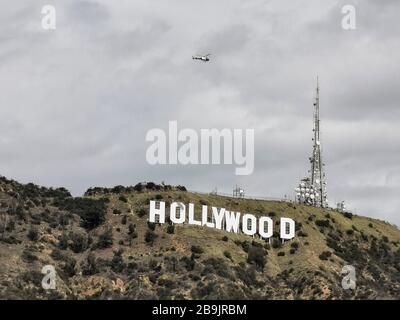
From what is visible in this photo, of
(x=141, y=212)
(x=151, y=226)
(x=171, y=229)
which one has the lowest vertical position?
(x=171, y=229)

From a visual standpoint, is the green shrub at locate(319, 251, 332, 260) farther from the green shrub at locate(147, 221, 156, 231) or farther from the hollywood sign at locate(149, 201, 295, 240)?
the green shrub at locate(147, 221, 156, 231)

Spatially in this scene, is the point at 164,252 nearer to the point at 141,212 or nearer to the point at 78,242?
the point at 78,242

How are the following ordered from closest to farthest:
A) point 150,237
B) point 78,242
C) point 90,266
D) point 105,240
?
point 90,266 → point 78,242 → point 105,240 → point 150,237

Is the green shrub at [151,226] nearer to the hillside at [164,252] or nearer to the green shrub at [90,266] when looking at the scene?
the hillside at [164,252]

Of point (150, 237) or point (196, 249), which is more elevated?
point (150, 237)


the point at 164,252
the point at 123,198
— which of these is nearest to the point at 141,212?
the point at 123,198

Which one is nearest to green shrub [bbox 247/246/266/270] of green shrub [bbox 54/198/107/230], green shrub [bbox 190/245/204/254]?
green shrub [bbox 190/245/204/254]

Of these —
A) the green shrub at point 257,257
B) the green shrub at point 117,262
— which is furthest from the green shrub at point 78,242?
the green shrub at point 257,257
